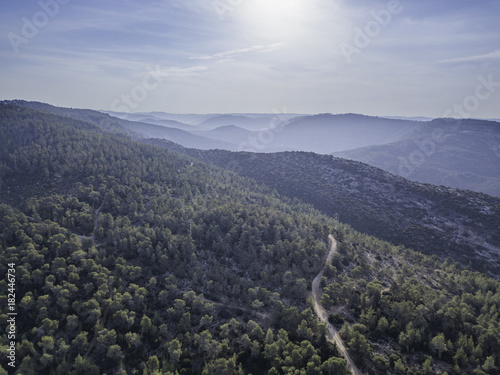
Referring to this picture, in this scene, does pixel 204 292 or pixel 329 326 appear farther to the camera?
pixel 204 292

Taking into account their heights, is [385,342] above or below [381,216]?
below

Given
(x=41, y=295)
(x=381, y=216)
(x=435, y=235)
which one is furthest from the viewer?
(x=381, y=216)

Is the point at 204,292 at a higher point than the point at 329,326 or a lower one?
higher

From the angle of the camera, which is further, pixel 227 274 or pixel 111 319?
pixel 227 274

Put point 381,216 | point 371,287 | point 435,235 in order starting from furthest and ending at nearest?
point 381,216 < point 435,235 < point 371,287

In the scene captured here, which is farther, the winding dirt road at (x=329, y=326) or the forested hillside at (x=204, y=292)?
the forested hillside at (x=204, y=292)

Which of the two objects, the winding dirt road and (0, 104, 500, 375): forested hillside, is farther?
(0, 104, 500, 375): forested hillside

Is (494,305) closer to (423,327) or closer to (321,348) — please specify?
(423,327)

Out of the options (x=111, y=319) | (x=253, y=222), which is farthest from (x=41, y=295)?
(x=253, y=222)
